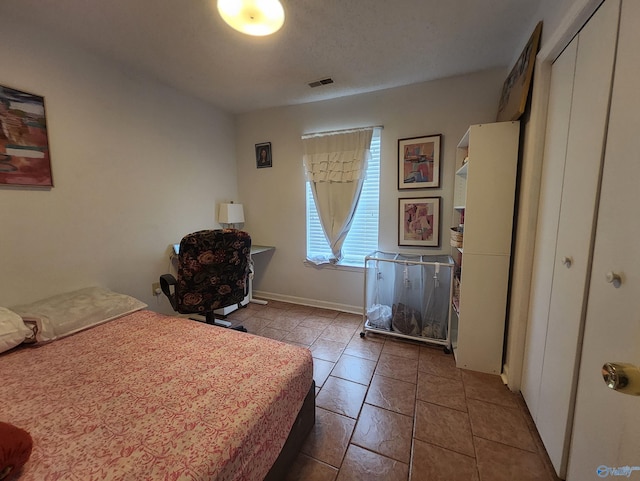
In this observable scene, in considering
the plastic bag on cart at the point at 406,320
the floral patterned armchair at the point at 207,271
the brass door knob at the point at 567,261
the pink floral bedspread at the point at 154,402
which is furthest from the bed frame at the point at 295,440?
the brass door knob at the point at 567,261

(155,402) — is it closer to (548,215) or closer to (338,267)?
(548,215)

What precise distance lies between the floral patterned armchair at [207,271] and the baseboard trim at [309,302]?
1282 millimetres

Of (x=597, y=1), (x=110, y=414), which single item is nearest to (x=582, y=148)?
(x=597, y=1)

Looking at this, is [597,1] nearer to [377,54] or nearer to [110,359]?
[377,54]

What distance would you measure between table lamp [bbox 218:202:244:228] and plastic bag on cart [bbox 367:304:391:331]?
1954 millimetres

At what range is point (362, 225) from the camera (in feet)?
9.77

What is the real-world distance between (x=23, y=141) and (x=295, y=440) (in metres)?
2.52

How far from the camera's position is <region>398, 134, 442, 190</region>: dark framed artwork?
2520 millimetres

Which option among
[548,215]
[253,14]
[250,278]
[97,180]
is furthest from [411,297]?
[97,180]

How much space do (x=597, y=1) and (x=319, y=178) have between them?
7.46 ft

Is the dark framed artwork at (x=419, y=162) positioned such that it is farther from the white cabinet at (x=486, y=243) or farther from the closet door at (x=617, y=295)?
the closet door at (x=617, y=295)

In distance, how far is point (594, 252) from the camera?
3.33 ft

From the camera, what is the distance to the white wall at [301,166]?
8.00 feet

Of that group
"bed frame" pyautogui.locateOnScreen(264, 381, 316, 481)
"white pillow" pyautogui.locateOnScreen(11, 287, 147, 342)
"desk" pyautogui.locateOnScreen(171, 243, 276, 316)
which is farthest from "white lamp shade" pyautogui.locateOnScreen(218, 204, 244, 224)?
"bed frame" pyautogui.locateOnScreen(264, 381, 316, 481)
